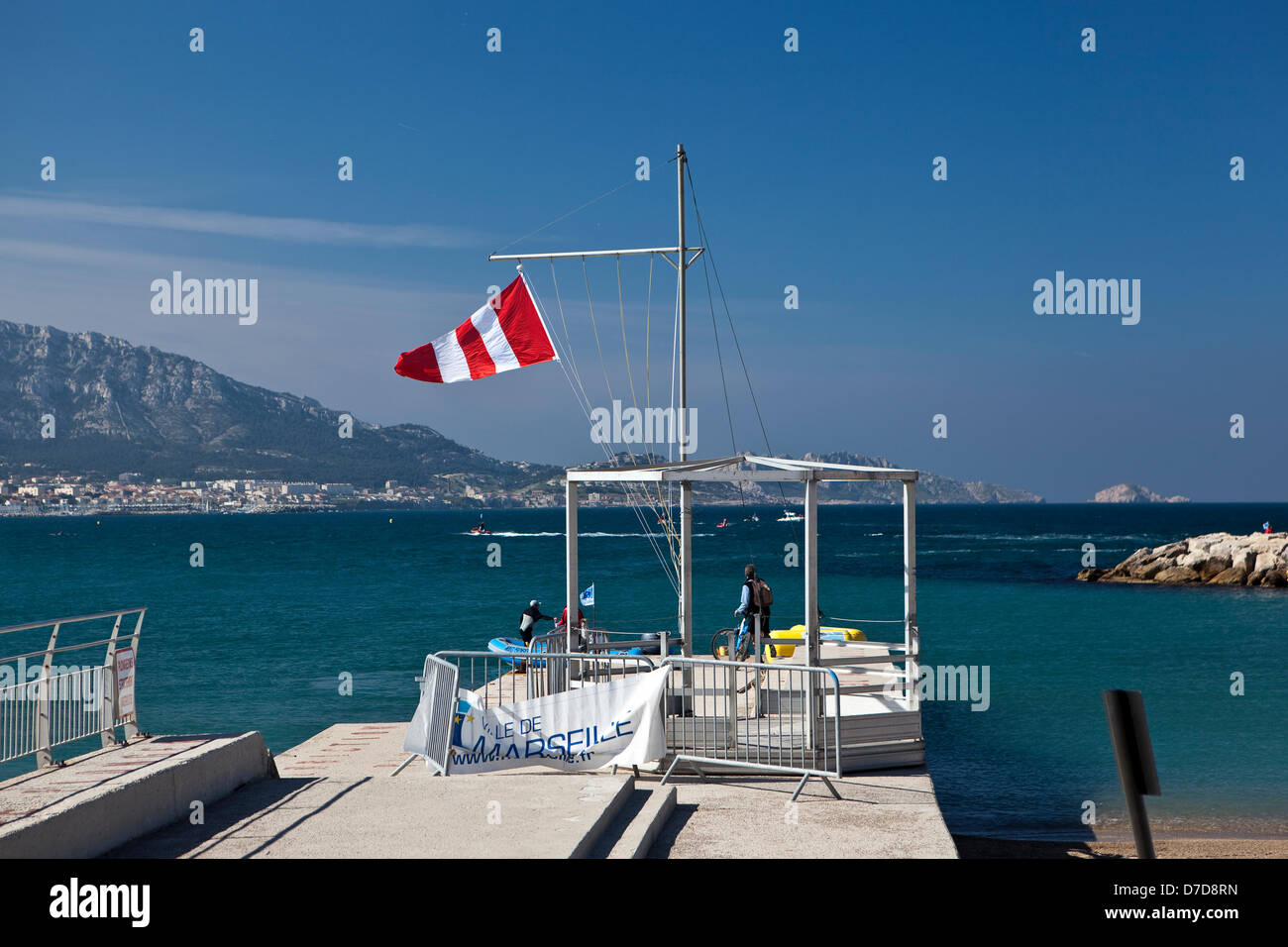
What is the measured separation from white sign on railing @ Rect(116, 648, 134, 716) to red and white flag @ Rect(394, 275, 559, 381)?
668cm

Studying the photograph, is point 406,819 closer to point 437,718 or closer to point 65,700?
point 437,718

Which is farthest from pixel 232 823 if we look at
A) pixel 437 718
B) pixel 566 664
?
pixel 566 664

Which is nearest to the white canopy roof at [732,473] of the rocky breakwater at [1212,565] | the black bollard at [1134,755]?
the black bollard at [1134,755]

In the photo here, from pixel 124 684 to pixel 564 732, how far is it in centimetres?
458

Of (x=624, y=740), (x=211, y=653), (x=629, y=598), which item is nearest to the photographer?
(x=624, y=740)

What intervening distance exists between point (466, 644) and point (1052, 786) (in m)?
27.7

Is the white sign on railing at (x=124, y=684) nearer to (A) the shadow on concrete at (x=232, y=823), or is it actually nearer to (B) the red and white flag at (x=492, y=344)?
(A) the shadow on concrete at (x=232, y=823)

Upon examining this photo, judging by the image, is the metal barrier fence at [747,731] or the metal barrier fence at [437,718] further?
the metal barrier fence at [747,731]

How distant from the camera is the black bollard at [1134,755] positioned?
170 inches

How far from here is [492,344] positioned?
1733 centimetres

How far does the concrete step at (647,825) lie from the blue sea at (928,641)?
20.4 feet

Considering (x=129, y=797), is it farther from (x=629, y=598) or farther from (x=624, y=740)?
(x=629, y=598)

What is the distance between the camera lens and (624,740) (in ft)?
37.2
